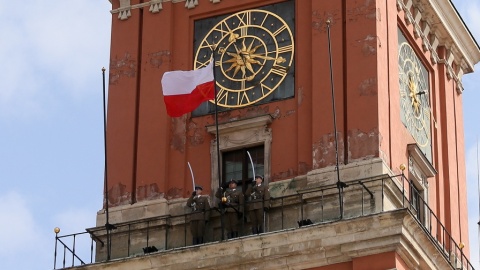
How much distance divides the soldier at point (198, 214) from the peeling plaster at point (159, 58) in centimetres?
302

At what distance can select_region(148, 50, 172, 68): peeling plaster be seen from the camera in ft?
120

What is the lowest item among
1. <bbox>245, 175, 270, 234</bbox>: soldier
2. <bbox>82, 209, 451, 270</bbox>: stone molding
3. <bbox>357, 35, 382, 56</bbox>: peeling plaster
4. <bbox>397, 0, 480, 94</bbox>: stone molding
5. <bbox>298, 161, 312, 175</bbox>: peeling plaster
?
<bbox>82, 209, 451, 270</bbox>: stone molding

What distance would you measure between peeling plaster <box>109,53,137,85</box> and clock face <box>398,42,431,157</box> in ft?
16.2

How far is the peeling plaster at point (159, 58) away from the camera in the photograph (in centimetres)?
3653

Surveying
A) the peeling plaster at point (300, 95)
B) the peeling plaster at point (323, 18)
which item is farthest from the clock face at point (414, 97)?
the peeling plaster at point (300, 95)

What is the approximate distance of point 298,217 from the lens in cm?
3378

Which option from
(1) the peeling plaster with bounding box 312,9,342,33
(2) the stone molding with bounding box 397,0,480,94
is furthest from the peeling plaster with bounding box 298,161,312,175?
(2) the stone molding with bounding box 397,0,480,94

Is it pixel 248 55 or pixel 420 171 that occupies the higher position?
pixel 248 55

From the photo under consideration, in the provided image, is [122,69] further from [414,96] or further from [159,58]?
[414,96]

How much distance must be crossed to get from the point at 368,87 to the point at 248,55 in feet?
8.33

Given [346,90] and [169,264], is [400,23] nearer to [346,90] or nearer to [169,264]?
[346,90]

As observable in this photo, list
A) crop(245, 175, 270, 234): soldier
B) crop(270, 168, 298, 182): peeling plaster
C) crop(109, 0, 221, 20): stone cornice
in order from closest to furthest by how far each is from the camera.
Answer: crop(245, 175, 270, 234): soldier, crop(270, 168, 298, 182): peeling plaster, crop(109, 0, 221, 20): stone cornice

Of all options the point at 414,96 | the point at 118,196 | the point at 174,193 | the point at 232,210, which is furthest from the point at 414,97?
the point at 118,196

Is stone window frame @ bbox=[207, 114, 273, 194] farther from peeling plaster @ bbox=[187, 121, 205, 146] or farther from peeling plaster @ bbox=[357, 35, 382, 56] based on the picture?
peeling plaster @ bbox=[357, 35, 382, 56]
